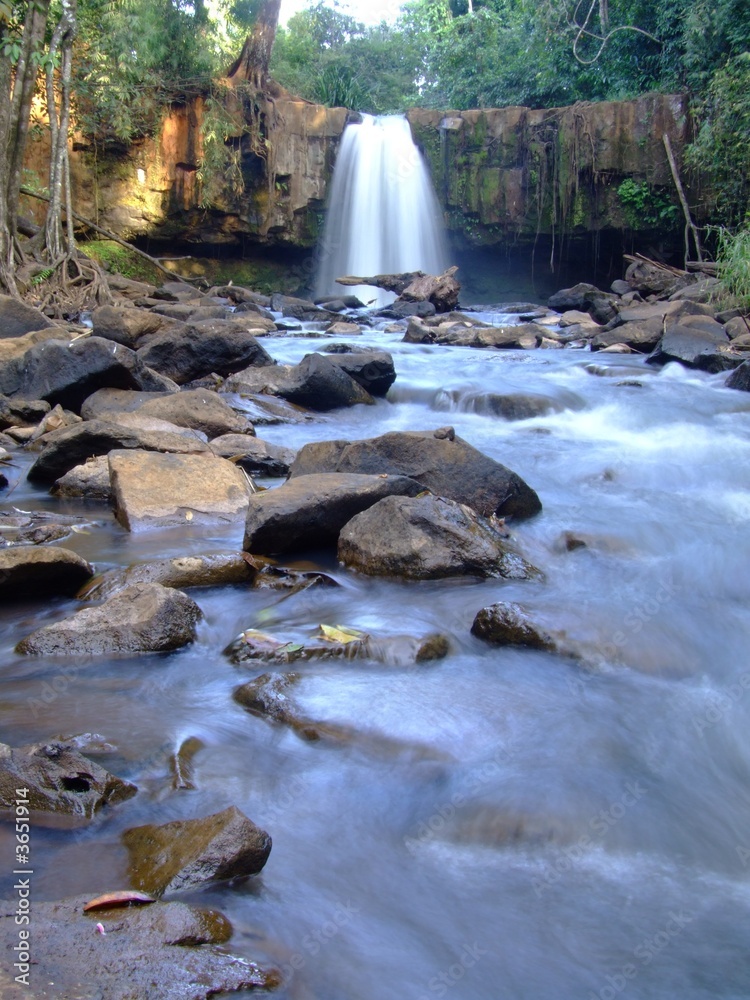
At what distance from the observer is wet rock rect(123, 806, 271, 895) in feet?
6.50

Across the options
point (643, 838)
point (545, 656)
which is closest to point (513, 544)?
point (545, 656)

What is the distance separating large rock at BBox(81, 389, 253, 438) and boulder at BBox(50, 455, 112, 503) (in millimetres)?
933

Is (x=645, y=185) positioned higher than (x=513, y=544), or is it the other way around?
(x=645, y=185)

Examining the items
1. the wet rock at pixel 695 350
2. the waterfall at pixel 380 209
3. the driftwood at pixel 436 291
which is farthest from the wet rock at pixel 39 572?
the waterfall at pixel 380 209

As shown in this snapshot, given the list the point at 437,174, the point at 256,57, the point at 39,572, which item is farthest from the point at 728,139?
the point at 39,572

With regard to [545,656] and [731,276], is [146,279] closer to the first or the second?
[731,276]

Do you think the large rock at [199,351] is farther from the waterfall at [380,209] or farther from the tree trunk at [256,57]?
the tree trunk at [256,57]

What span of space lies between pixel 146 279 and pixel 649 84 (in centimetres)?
1079

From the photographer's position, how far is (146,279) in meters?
16.7

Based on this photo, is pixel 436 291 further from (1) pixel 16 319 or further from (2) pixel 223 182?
(1) pixel 16 319

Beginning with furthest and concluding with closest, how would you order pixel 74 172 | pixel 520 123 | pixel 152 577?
1. pixel 520 123
2. pixel 74 172
3. pixel 152 577

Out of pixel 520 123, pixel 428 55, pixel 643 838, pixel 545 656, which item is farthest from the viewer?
pixel 428 55

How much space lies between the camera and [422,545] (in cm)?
417

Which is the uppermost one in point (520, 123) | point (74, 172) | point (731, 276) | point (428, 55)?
point (428, 55)
